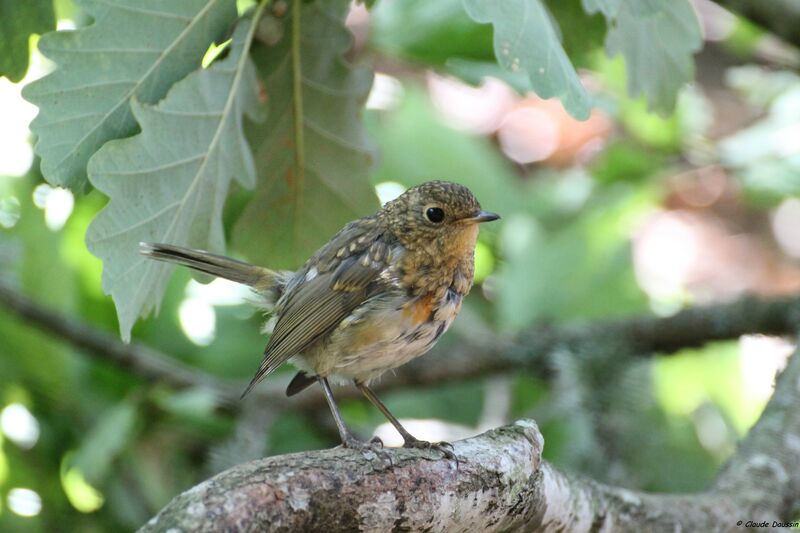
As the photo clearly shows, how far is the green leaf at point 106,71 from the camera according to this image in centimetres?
270

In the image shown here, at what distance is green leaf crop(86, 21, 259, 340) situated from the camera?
270 cm

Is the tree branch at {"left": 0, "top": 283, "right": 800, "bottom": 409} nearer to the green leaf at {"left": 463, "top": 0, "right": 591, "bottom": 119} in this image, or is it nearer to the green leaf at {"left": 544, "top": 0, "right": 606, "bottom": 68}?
the green leaf at {"left": 544, "top": 0, "right": 606, "bottom": 68}

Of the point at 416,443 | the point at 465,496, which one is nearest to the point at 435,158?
the point at 416,443

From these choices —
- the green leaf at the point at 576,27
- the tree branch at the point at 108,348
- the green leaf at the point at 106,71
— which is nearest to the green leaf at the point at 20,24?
the green leaf at the point at 106,71

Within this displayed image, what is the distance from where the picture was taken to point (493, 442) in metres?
2.67

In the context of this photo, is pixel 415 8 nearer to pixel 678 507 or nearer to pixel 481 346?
pixel 481 346

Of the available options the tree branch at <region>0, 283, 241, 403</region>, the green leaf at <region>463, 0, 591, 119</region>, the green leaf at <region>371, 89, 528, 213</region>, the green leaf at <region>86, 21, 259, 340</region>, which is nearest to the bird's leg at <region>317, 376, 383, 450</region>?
the green leaf at <region>86, 21, 259, 340</region>

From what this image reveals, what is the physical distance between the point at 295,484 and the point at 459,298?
1.23 metres

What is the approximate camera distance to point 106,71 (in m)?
2.77

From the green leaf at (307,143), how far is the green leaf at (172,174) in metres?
0.20

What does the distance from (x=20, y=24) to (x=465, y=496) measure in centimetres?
183

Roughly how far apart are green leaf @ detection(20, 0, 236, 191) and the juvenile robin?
460mm

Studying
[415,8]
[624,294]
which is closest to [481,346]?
[624,294]

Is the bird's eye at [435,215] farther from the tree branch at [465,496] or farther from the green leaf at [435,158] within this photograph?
the green leaf at [435,158]
